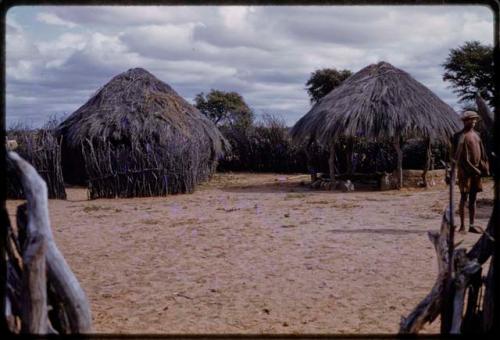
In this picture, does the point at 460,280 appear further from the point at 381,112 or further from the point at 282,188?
the point at 282,188

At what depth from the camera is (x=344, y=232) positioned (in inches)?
360

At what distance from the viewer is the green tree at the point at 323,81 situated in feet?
112

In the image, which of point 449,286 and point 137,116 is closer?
point 449,286

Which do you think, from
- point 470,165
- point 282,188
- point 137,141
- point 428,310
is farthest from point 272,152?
point 428,310

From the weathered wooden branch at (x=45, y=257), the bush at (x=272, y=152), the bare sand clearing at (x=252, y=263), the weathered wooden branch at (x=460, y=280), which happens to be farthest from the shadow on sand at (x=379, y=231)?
the bush at (x=272, y=152)

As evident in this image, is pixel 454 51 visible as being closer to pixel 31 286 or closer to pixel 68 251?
pixel 68 251

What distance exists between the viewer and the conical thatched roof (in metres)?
16.4

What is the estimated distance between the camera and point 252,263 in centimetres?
718

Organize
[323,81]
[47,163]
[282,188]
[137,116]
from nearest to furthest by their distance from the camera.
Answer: [47,163] < [282,188] < [137,116] < [323,81]

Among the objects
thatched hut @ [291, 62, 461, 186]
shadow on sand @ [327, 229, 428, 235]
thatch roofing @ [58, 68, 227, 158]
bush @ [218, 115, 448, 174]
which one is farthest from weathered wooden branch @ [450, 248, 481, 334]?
bush @ [218, 115, 448, 174]

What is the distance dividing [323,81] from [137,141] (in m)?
19.7

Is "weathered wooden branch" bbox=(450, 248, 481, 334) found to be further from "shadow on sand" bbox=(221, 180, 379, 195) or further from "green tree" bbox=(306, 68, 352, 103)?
"green tree" bbox=(306, 68, 352, 103)

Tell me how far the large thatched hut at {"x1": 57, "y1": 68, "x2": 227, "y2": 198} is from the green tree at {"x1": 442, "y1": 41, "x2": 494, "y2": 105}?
10.6m

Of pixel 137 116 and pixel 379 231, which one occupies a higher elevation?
pixel 137 116
